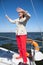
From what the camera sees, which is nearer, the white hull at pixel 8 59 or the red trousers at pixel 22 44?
the red trousers at pixel 22 44

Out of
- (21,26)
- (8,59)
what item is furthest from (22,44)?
(8,59)

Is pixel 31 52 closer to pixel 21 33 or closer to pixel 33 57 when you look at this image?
pixel 33 57

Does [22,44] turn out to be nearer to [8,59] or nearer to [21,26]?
[21,26]

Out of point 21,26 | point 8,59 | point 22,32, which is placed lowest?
point 8,59

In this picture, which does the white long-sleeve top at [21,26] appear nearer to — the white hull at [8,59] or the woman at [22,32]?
the woman at [22,32]

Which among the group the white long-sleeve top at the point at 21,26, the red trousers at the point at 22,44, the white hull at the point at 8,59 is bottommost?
the white hull at the point at 8,59

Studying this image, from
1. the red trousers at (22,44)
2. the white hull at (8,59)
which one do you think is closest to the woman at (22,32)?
the red trousers at (22,44)

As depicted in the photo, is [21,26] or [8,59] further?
[8,59]

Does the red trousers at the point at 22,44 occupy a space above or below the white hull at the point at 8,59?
above

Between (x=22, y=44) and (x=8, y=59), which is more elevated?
(x=22, y=44)

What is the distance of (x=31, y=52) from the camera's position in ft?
17.5

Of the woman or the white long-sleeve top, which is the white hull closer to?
the woman

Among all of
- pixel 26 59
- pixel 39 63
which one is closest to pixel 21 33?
pixel 26 59

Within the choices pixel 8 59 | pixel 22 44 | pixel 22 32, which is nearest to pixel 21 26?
pixel 22 32
